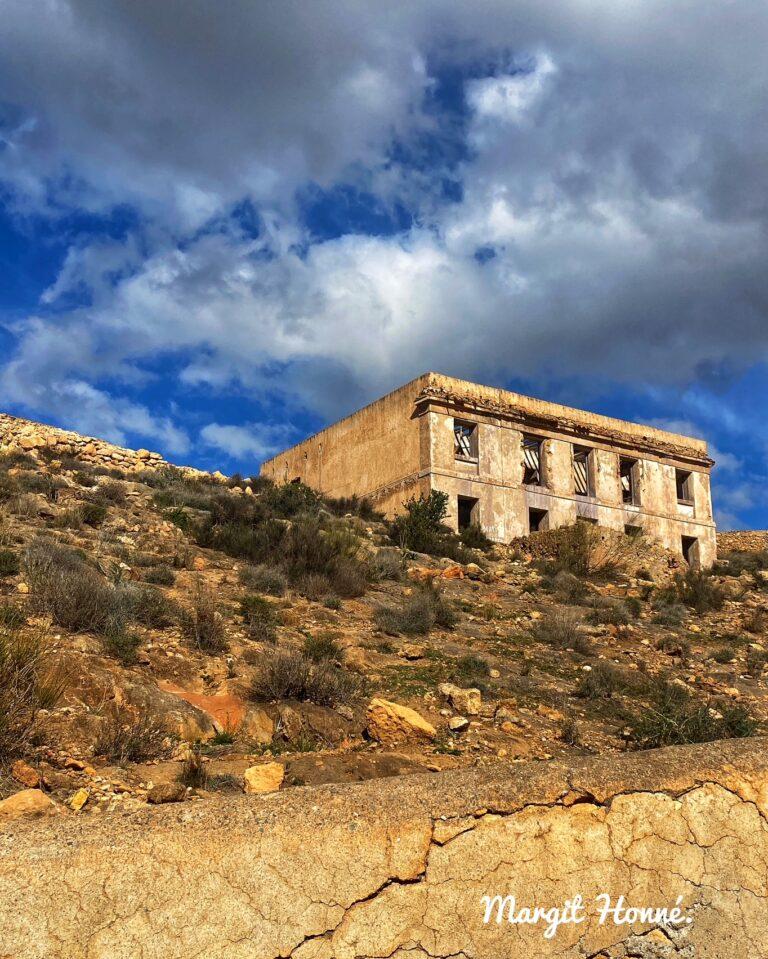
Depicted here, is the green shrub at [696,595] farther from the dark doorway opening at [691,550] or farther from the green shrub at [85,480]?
the green shrub at [85,480]

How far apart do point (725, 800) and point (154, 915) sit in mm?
2456

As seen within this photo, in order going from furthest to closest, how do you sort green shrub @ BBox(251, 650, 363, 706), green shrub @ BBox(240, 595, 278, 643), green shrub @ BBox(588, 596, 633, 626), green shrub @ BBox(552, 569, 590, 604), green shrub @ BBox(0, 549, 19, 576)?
green shrub @ BBox(552, 569, 590, 604) < green shrub @ BBox(588, 596, 633, 626) < green shrub @ BBox(0, 549, 19, 576) < green shrub @ BBox(240, 595, 278, 643) < green shrub @ BBox(251, 650, 363, 706)

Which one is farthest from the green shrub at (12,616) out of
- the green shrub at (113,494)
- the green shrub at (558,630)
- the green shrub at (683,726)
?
the green shrub at (113,494)

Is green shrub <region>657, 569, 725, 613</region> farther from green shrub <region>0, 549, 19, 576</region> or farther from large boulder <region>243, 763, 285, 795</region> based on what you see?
large boulder <region>243, 763, 285, 795</region>

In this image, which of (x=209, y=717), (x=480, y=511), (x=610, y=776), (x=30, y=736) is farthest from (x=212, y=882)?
(x=480, y=511)

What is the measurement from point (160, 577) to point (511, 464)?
15.4m

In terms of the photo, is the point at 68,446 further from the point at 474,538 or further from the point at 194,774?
the point at 194,774

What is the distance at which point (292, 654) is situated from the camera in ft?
31.1

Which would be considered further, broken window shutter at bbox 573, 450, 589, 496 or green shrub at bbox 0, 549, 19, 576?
broken window shutter at bbox 573, 450, 589, 496

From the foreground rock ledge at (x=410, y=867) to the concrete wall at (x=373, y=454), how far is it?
20286mm

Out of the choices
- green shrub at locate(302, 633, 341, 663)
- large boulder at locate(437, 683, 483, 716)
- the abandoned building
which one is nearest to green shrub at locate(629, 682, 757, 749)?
large boulder at locate(437, 683, 483, 716)

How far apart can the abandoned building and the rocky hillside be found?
5434 mm

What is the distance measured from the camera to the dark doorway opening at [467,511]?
2497 cm

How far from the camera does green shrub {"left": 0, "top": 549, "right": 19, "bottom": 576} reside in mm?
10769
